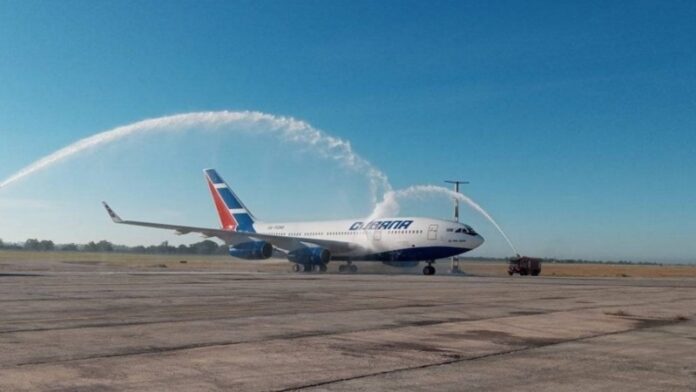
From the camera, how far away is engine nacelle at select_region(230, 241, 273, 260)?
51656mm

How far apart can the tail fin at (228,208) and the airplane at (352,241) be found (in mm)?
4270

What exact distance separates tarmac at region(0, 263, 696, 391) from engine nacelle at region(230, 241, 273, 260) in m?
32.0

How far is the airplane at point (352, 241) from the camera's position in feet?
156

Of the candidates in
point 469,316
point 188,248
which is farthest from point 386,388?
point 188,248

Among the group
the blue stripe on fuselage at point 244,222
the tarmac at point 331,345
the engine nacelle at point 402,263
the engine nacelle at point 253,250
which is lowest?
the tarmac at point 331,345

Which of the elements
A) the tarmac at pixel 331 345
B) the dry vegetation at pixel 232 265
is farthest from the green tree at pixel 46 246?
the tarmac at pixel 331 345

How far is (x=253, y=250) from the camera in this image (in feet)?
170

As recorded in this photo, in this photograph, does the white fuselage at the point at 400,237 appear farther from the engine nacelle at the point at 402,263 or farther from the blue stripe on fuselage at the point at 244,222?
the blue stripe on fuselage at the point at 244,222

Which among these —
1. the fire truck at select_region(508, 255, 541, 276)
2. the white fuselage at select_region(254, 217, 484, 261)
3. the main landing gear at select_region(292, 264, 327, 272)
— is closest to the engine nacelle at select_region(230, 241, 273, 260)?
the main landing gear at select_region(292, 264, 327, 272)

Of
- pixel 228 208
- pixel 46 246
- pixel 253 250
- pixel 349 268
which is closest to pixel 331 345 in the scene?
pixel 253 250

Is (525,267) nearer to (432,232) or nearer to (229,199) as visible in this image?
(432,232)

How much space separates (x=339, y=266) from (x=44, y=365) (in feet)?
159

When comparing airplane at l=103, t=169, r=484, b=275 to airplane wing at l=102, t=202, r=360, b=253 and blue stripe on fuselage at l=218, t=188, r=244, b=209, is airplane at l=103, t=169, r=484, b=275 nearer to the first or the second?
airplane wing at l=102, t=202, r=360, b=253

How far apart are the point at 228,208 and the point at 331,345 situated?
54.2 meters
